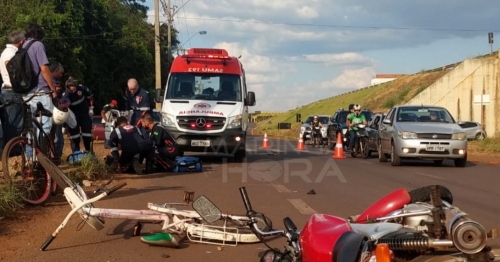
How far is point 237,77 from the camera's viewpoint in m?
17.5

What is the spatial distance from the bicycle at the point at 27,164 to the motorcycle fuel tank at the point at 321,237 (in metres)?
4.26

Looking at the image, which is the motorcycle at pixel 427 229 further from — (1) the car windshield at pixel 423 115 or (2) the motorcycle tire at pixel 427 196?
(1) the car windshield at pixel 423 115

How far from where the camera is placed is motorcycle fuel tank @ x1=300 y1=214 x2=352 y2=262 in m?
4.13

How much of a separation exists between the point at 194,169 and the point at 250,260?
8.15 meters

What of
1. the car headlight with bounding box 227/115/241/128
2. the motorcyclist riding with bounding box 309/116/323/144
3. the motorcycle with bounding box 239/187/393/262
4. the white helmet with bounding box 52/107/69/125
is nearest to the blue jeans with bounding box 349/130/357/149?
the car headlight with bounding box 227/115/241/128

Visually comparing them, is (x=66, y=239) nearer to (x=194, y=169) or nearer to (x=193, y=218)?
(x=193, y=218)

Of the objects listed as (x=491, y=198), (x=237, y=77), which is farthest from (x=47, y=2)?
(x=491, y=198)

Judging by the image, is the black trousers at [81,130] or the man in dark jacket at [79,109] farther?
the black trousers at [81,130]

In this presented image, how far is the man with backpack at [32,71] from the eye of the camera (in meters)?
8.52

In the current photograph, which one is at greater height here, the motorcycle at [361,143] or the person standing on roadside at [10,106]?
the person standing on roadside at [10,106]

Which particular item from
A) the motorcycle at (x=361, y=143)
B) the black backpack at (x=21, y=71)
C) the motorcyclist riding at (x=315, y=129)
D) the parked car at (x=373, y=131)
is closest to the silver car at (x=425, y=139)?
the parked car at (x=373, y=131)

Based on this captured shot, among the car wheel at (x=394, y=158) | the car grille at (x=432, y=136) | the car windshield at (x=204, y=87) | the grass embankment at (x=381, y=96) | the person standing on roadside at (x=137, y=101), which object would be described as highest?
the grass embankment at (x=381, y=96)

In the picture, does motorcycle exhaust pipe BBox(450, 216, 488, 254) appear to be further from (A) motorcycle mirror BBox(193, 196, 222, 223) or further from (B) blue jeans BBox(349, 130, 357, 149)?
(B) blue jeans BBox(349, 130, 357, 149)

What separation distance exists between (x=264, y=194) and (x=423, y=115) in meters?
8.71
